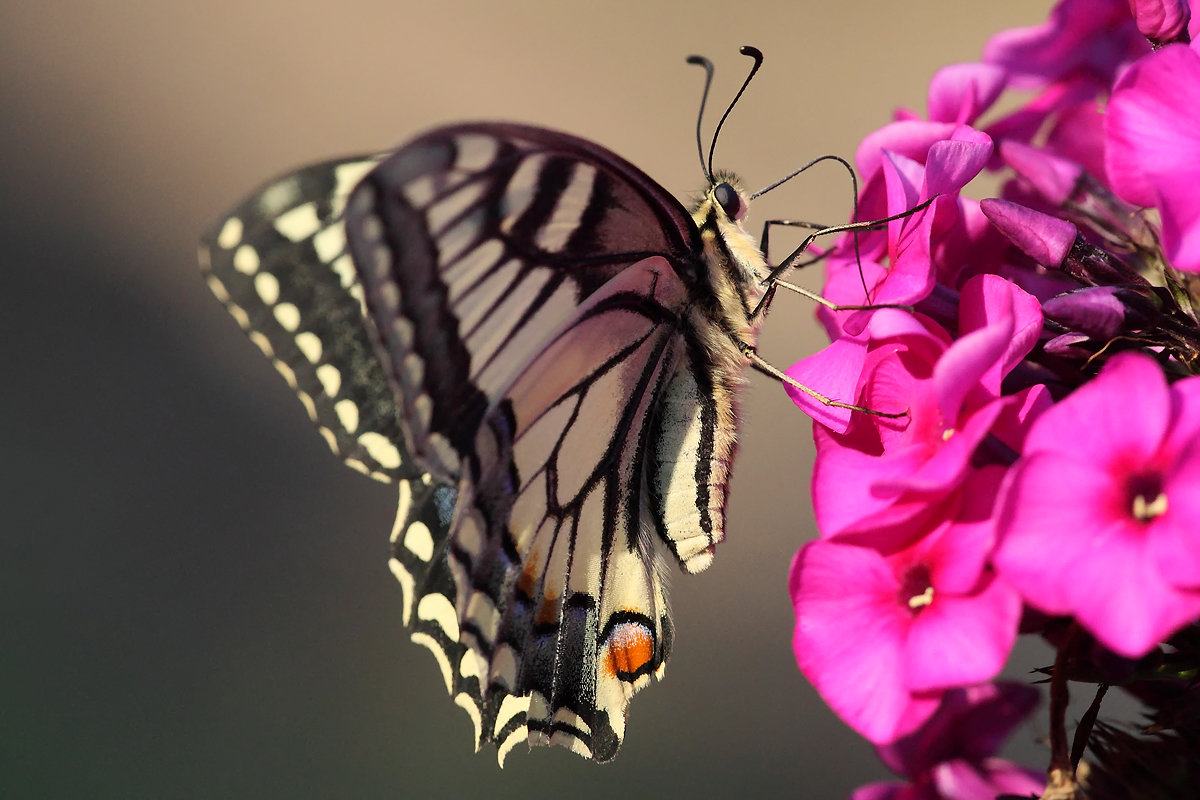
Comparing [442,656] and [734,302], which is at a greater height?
[734,302]

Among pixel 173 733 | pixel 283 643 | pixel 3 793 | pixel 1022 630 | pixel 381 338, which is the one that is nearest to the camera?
pixel 1022 630

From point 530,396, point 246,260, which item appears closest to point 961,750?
point 530,396

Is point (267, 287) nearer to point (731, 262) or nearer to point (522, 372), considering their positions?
point (522, 372)

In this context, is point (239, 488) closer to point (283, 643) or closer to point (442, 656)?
point (283, 643)

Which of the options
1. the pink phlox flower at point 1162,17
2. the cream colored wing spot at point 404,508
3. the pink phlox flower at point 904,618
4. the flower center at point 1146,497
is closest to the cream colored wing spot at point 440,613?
the cream colored wing spot at point 404,508

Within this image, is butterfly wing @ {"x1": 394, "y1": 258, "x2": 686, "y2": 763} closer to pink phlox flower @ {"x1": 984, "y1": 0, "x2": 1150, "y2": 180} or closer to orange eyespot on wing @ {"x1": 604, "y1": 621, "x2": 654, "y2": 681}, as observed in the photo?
orange eyespot on wing @ {"x1": 604, "y1": 621, "x2": 654, "y2": 681}

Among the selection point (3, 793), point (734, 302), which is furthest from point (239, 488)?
point (734, 302)
